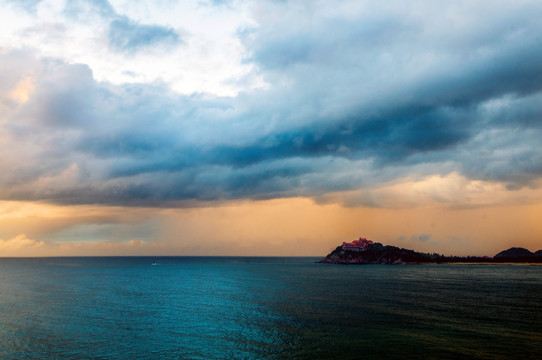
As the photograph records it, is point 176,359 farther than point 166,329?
No

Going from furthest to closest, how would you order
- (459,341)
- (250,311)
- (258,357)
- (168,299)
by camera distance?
(168,299), (250,311), (459,341), (258,357)

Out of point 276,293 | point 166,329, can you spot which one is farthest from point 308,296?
point 166,329

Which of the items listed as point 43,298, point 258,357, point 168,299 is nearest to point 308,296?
point 168,299

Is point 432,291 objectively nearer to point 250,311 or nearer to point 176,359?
point 250,311

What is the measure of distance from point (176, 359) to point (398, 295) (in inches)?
2625

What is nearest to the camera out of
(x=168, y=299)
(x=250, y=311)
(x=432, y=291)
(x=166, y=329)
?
(x=166, y=329)

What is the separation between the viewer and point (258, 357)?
4306cm

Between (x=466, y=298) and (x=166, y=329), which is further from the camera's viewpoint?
(x=466, y=298)

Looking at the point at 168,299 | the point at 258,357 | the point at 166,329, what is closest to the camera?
the point at 258,357

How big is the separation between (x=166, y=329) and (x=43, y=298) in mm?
55702

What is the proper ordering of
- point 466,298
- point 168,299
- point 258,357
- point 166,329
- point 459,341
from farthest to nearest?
point 168,299
point 466,298
point 166,329
point 459,341
point 258,357

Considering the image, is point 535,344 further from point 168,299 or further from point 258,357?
point 168,299

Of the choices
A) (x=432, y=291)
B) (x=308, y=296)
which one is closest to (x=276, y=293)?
(x=308, y=296)

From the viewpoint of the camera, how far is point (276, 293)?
10119cm
